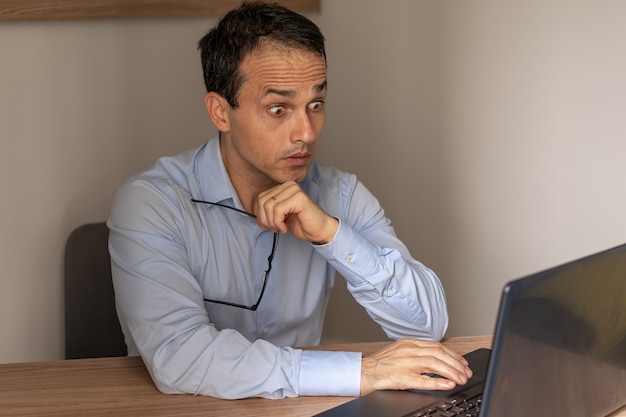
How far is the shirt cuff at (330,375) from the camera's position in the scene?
1512 millimetres

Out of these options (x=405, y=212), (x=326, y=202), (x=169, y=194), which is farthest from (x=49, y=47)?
(x=405, y=212)

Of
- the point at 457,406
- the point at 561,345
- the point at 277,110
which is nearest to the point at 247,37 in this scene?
the point at 277,110

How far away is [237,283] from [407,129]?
105cm

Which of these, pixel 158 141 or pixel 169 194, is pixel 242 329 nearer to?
pixel 169 194

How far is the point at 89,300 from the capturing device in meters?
2.17

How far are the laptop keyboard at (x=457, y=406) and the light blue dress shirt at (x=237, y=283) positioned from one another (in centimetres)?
14

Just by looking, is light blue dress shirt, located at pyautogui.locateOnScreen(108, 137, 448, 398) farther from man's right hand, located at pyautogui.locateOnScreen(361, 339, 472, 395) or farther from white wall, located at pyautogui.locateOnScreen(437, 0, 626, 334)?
white wall, located at pyautogui.locateOnScreen(437, 0, 626, 334)

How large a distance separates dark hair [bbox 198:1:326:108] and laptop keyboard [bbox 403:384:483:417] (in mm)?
750

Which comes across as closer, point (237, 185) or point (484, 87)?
point (237, 185)

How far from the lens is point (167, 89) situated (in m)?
2.51

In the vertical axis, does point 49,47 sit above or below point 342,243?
above

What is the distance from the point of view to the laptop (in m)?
1.08

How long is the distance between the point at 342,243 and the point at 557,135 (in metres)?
1.00

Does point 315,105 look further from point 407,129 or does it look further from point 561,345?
point 407,129
